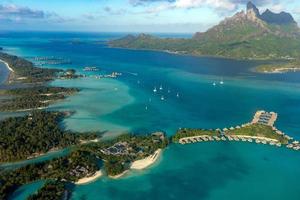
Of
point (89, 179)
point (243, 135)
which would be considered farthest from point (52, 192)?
point (243, 135)

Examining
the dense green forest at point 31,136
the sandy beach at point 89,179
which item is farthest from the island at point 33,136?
the sandy beach at point 89,179

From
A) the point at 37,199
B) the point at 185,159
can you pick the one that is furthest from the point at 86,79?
the point at 37,199

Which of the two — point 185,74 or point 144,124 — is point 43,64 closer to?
point 185,74

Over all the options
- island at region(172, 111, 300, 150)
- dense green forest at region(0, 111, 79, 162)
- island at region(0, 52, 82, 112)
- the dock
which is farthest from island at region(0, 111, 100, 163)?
the dock

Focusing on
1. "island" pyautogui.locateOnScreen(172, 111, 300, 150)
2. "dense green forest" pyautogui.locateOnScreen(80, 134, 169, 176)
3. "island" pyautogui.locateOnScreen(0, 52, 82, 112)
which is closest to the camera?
"dense green forest" pyautogui.locateOnScreen(80, 134, 169, 176)

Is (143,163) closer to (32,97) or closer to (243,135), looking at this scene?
(243,135)

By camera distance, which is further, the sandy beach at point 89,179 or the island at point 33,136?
the island at point 33,136

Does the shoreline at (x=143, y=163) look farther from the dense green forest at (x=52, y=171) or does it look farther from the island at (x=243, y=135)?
the island at (x=243, y=135)

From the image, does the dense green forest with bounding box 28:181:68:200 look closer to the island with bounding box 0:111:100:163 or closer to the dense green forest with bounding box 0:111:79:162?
the island with bounding box 0:111:100:163
